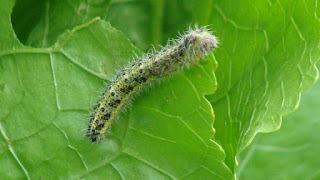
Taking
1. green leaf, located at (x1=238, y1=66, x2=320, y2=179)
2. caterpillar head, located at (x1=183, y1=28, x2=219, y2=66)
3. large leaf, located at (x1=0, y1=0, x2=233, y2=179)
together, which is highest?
caterpillar head, located at (x1=183, y1=28, x2=219, y2=66)

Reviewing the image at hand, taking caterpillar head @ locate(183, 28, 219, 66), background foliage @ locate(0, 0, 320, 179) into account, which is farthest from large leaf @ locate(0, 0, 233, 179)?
caterpillar head @ locate(183, 28, 219, 66)

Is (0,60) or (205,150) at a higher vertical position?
(0,60)

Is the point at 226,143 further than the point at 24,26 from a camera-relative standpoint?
No

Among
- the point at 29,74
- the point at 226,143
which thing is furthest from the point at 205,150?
the point at 29,74

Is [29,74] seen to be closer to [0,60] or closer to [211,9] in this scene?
[0,60]

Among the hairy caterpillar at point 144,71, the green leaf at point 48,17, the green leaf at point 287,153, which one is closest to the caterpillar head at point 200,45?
the hairy caterpillar at point 144,71

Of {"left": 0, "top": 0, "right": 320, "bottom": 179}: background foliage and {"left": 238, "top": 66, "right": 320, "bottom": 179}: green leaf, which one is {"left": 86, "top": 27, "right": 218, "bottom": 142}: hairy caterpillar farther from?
{"left": 238, "top": 66, "right": 320, "bottom": 179}: green leaf

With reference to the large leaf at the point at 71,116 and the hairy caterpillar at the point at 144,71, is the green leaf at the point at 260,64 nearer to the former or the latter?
the hairy caterpillar at the point at 144,71
